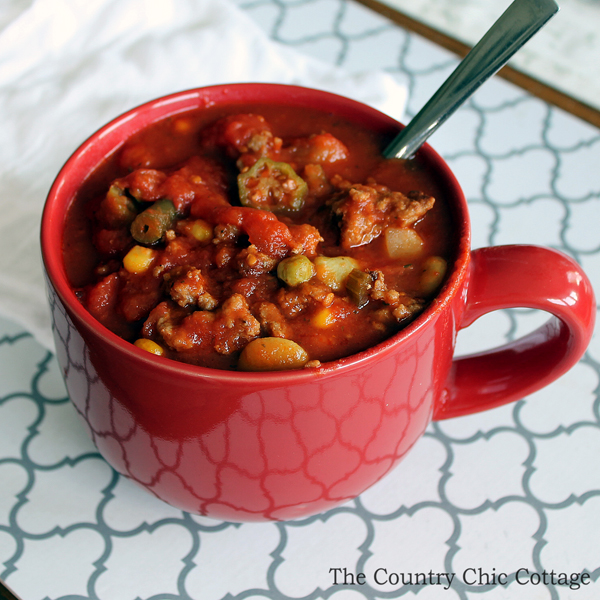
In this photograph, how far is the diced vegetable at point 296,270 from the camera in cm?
116

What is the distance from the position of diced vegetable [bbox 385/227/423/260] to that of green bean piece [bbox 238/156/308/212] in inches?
7.6

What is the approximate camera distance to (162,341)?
1114mm

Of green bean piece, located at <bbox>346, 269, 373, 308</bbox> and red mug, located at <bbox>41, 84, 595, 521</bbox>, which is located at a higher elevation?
green bean piece, located at <bbox>346, 269, 373, 308</bbox>

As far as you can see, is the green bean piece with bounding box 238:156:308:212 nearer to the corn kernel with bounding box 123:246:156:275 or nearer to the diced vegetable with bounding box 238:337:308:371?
the corn kernel with bounding box 123:246:156:275

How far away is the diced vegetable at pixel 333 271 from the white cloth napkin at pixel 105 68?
1016 millimetres

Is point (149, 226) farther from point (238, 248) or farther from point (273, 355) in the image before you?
point (273, 355)

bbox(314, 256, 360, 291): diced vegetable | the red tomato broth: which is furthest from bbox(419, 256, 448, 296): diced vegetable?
bbox(314, 256, 360, 291): diced vegetable

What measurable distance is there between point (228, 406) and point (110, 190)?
1.64ft

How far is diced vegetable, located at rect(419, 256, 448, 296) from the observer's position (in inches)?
46.0

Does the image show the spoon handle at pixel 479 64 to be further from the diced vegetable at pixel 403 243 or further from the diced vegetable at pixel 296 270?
the diced vegetable at pixel 296 270

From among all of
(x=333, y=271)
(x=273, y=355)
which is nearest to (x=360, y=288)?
(x=333, y=271)

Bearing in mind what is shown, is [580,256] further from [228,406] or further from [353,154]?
[228,406]

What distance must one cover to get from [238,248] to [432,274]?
13.3 inches

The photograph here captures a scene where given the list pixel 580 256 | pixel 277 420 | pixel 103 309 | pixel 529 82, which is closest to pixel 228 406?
A: pixel 277 420
